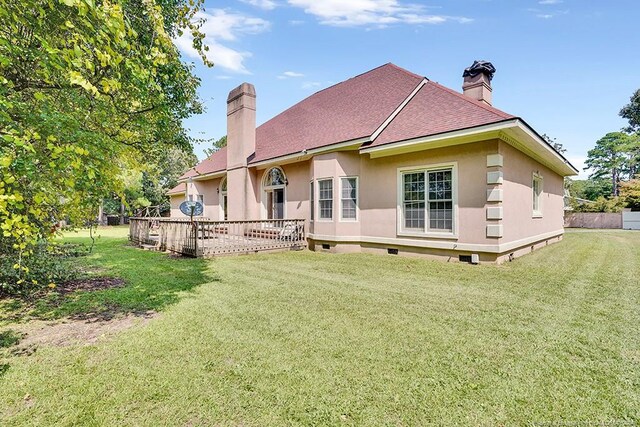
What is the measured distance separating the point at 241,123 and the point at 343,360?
13.5 m

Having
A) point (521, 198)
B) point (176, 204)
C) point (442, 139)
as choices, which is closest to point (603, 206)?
point (521, 198)

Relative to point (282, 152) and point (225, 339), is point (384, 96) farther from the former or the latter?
point (225, 339)

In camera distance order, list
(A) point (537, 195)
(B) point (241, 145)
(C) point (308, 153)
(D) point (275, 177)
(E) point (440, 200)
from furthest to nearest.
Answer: (B) point (241, 145)
(D) point (275, 177)
(A) point (537, 195)
(C) point (308, 153)
(E) point (440, 200)

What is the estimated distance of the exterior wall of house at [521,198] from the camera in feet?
28.8

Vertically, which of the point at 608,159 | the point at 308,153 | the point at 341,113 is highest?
the point at 608,159

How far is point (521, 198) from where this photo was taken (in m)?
9.87

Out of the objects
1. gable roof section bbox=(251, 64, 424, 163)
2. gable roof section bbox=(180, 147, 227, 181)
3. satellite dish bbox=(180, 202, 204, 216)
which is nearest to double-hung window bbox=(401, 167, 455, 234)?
gable roof section bbox=(251, 64, 424, 163)

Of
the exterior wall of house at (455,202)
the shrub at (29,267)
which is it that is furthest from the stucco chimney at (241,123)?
the shrub at (29,267)

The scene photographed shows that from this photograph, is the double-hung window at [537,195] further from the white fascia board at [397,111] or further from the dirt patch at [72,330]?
the dirt patch at [72,330]

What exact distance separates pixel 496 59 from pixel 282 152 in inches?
401

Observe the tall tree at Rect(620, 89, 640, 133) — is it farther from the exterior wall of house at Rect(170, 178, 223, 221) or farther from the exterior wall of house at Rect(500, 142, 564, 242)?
the exterior wall of house at Rect(170, 178, 223, 221)

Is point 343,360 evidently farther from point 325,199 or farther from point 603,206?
point 603,206

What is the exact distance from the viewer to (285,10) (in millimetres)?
8695

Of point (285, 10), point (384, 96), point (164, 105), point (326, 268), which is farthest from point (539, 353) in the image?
point (384, 96)
